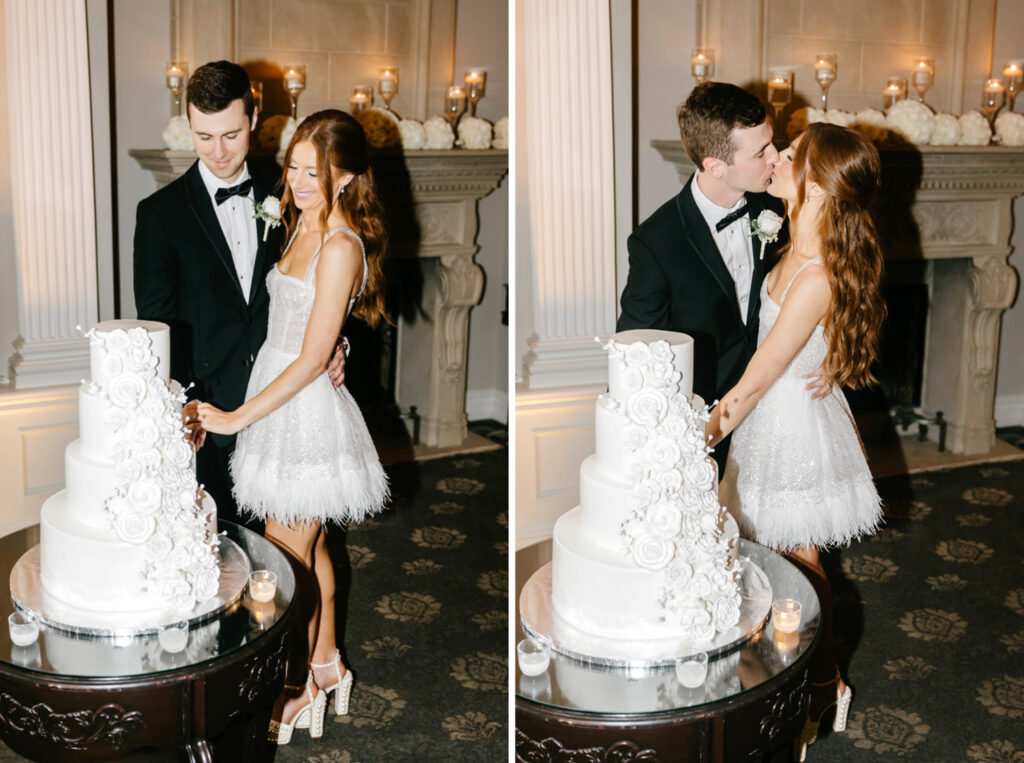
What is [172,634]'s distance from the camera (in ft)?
6.38

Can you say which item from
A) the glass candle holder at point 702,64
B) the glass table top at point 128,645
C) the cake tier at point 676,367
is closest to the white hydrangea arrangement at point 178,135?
the glass table top at point 128,645

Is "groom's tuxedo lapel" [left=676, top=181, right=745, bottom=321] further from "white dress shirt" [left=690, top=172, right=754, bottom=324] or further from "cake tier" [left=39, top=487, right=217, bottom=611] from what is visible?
"cake tier" [left=39, top=487, right=217, bottom=611]

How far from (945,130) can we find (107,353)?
1974 mm

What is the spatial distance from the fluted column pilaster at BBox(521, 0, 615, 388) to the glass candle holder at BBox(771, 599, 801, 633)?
57cm

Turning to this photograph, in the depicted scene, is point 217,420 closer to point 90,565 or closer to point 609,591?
point 90,565

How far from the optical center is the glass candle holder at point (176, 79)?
191 cm

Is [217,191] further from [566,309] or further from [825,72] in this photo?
[825,72]

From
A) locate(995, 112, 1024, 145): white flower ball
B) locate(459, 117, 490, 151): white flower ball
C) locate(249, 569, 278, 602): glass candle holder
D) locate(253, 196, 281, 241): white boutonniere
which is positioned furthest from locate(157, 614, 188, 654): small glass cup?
locate(995, 112, 1024, 145): white flower ball

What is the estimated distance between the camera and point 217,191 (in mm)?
2016

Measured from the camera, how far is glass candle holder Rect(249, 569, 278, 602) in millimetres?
2064

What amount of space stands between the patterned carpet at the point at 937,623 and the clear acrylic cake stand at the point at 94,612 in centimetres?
141

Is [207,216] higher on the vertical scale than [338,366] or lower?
higher

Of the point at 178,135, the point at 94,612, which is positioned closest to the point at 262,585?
the point at 94,612

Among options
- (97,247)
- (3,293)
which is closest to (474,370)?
(97,247)
